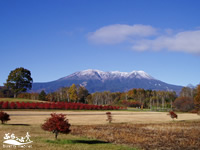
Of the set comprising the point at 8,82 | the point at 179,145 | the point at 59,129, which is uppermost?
the point at 8,82

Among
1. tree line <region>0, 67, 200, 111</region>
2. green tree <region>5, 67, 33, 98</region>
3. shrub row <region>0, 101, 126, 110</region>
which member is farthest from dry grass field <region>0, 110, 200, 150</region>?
green tree <region>5, 67, 33, 98</region>

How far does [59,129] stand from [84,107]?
72.7 meters

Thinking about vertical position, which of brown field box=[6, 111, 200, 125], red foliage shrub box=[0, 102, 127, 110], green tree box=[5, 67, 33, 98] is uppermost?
green tree box=[5, 67, 33, 98]

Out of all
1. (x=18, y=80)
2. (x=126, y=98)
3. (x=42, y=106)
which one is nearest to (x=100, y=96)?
(x=126, y=98)

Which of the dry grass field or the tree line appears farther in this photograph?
the tree line

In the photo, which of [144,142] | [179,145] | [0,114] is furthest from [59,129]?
[0,114]

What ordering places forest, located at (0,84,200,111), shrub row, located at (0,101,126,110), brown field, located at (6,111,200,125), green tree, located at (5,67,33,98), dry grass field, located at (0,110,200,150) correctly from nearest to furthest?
dry grass field, located at (0,110,200,150) < brown field, located at (6,111,200,125) < shrub row, located at (0,101,126,110) < green tree, located at (5,67,33,98) < forest, located at (0,84,200,111)

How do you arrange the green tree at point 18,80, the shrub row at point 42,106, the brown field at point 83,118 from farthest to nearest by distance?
the green tree at point 18,80 < the shrub row at point 42,106 < the brown field at point 83,118

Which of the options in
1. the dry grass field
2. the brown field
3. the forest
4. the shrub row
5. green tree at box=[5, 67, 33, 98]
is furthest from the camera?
the forest

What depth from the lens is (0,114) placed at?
3281 centimetres

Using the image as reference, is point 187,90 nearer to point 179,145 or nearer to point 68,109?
point 68,109

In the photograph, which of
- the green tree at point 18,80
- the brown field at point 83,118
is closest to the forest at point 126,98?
the green tree at point 18,80

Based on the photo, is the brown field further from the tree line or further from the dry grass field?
the tree line

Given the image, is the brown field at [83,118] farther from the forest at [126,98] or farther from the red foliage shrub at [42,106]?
the forest at [126,98]
